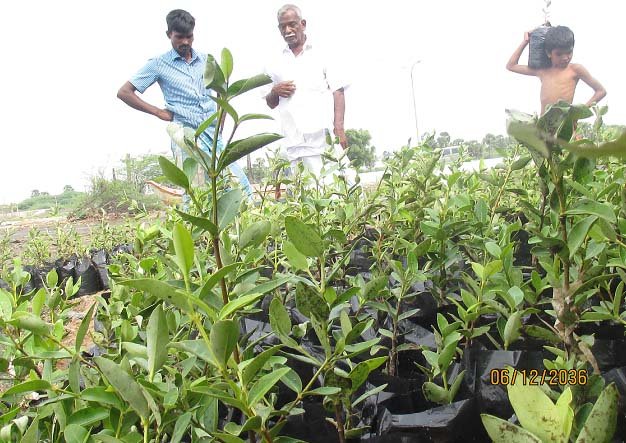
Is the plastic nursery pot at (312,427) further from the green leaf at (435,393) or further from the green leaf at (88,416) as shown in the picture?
the green leaf at (88,416)

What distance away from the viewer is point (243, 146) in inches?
23.5

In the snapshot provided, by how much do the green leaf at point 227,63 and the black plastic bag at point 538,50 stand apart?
16.1 ft

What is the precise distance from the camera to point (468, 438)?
72cm

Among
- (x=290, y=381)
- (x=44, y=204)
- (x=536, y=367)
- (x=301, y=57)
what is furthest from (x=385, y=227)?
(x=44, y=204)

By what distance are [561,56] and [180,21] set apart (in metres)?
3.38

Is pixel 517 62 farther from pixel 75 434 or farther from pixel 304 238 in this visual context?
pixel 75 434

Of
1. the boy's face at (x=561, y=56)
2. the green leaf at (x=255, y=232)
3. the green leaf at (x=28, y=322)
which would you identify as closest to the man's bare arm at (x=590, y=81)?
the boy's face at (x=561, y=56)

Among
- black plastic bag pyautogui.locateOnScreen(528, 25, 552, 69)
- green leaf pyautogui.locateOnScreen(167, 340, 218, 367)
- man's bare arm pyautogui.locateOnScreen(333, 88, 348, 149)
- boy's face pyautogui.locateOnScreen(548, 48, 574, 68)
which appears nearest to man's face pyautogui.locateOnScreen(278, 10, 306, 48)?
man's bare arm pyautogui.locateOnScreen(333, 88, 348, 149)

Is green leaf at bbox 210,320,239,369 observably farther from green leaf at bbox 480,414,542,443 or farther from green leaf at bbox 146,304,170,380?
green leaf at bbox 480,414,542,443

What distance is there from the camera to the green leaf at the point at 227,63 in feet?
1.92

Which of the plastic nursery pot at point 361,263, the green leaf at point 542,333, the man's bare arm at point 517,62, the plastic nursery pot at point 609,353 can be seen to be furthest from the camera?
the man's bare arm at point 517,62

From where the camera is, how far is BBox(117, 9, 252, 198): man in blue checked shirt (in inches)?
177

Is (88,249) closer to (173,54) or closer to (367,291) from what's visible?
(173,54)

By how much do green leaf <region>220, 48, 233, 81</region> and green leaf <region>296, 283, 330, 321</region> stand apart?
27 cm
